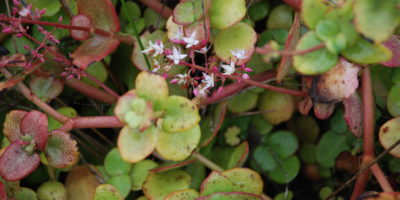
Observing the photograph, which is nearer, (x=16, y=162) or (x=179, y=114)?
(x=179, y=114)

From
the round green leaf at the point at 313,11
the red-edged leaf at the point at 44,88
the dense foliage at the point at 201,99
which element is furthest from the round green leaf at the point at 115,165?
the round green leaf at the point at 313,11

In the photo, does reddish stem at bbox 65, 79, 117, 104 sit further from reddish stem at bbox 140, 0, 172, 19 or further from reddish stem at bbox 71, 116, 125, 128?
reddish stem at bbox 140, 0, 172, 19

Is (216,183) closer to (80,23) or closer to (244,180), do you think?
(244,180)

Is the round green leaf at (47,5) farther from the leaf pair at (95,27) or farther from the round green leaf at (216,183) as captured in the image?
the round green leaf at (216,183)

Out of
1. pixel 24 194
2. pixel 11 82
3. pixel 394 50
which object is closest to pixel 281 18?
pixel 394 50

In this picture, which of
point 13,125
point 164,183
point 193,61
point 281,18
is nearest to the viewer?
point 193,61

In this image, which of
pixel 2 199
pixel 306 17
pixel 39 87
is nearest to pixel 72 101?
pixel 39 87

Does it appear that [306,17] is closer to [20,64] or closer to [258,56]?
[258,56]
